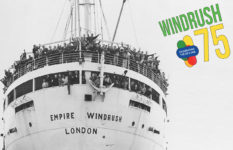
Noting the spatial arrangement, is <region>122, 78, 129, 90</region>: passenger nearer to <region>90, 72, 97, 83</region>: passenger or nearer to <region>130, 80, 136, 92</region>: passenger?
<region>130, 80, 136, 92</region>: passenger

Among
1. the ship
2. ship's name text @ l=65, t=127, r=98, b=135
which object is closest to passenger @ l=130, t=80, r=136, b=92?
the ship

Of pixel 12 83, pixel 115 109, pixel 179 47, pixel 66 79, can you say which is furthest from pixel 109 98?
pixel 12 83

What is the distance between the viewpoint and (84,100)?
3575 centimetres

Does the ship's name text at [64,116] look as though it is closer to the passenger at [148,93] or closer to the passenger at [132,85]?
the passenger at [132,85]

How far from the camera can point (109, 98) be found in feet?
118

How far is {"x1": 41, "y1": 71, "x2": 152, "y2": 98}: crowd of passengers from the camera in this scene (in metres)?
36.0

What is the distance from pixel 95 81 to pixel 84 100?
1405mm

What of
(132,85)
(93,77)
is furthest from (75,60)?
(132,85)

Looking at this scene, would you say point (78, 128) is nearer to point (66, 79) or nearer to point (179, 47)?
point (66, 79)

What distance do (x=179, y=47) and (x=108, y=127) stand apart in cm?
694

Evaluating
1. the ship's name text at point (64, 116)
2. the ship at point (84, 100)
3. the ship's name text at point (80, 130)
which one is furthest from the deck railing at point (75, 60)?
the ship's name text at point (80, 130)

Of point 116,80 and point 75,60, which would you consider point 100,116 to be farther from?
point 75,60

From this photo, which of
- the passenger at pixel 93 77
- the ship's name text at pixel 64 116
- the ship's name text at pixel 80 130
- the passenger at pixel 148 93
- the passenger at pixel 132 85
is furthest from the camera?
A: the passenger at pixel 148 93

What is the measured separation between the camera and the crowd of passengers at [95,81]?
1417 inches
